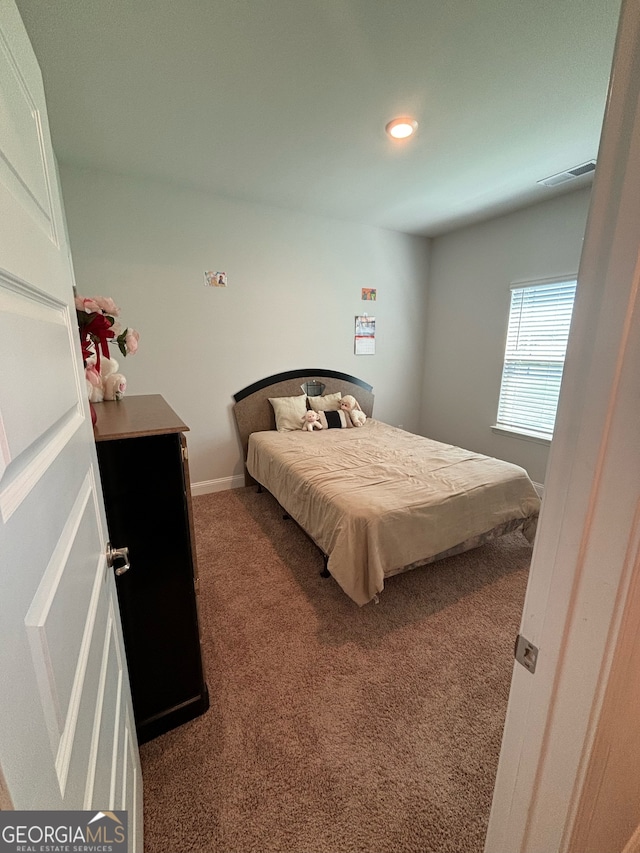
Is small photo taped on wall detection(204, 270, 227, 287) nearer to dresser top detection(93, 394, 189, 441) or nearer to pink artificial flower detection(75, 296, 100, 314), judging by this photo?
dresser top detection(93, 394, 189, 441)

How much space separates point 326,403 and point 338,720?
270 cm


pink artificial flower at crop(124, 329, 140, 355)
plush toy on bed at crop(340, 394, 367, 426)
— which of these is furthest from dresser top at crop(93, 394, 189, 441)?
plush toy on bed at crop(340, 394, 367, 426)

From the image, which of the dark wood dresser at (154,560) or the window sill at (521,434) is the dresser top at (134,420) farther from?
the window sill at (521,434)

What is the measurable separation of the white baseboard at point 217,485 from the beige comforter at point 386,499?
697mm

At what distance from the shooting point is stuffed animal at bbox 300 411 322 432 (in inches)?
134

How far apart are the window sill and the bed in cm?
106

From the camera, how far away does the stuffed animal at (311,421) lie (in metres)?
3.40

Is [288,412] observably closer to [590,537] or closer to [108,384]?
[108,384]

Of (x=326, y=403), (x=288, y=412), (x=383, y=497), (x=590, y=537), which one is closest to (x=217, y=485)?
(x=288, y=412)

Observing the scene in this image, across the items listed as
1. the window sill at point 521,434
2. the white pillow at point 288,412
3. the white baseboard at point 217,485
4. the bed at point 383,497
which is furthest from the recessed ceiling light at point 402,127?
the white baseboard at point 217,485

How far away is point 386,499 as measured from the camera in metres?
1.93

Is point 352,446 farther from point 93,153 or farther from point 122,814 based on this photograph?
point 93,153

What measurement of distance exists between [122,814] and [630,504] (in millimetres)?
988

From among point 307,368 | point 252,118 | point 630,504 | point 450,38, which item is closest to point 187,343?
point 307,368
